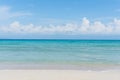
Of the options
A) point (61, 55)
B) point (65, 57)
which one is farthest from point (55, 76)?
point (61, 55)

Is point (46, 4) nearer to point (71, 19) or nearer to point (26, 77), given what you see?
point (71, 19)

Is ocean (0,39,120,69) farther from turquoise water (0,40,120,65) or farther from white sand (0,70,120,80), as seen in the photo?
white sand (0,70,120,80)

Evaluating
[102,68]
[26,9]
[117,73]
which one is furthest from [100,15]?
[117,73]

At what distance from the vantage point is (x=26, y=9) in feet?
41.6

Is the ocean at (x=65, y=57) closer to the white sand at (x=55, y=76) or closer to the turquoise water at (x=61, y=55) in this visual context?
the turquoise water at (x=61, y=55)

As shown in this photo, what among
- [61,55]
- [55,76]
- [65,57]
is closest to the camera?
[55,76]

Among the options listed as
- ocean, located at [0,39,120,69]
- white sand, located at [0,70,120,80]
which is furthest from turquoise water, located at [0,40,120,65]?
white sand, located at [0,70,120,80]

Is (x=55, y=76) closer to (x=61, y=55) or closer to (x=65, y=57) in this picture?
(x=65, y=57)

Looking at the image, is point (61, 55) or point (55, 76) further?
point (61, 55)

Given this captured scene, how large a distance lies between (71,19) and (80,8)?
94 cm

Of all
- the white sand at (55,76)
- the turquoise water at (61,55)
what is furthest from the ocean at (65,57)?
the white sand at (55,76)

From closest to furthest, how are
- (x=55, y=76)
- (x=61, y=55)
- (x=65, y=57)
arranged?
(x=55, y=76) → (x=65, y=57) → (x=61, y=55)

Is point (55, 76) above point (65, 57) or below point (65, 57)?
below

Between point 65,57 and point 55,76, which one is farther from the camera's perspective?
point 65,57
